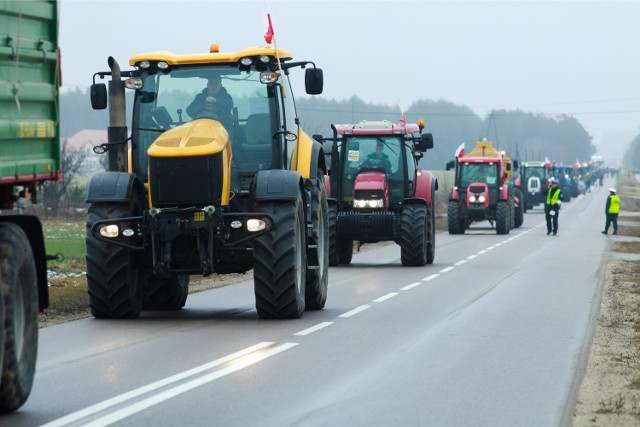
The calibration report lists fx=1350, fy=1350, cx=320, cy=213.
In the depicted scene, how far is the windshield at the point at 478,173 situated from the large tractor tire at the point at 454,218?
85.5 inches

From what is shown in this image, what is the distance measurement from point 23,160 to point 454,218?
3738 cm

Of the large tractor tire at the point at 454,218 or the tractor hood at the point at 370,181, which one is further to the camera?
the large tractor tire at the point at 454,218

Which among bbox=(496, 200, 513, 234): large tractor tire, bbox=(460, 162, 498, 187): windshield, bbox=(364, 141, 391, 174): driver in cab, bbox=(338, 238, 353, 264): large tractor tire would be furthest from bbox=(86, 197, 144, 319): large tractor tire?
bbox=(460, 162, 498, 187): windshield

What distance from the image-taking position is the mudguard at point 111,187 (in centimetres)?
1487

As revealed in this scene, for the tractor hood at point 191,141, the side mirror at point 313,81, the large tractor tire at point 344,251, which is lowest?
the large tractor tire at point 344,251

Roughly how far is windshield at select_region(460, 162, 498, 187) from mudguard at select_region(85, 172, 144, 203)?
33.4 metres

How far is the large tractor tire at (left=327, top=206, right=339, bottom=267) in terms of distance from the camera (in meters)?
27.6

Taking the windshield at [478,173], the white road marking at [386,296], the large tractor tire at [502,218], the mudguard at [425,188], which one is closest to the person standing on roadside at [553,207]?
the large tractor tire at [502,218]

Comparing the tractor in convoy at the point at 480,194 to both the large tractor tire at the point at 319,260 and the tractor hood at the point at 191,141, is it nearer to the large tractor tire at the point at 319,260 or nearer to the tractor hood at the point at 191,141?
the large tractor tire at the point at 319,260

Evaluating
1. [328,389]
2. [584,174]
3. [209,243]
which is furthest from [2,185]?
[584,174]

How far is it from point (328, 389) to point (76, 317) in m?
6.40

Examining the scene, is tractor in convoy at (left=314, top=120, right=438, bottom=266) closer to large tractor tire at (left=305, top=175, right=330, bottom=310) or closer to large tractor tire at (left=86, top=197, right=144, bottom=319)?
large tractor tire at (left=305, top=175, right=330, bottom=310)

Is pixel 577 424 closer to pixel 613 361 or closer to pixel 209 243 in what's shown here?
pixel 613 361

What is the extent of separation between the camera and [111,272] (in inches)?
582
